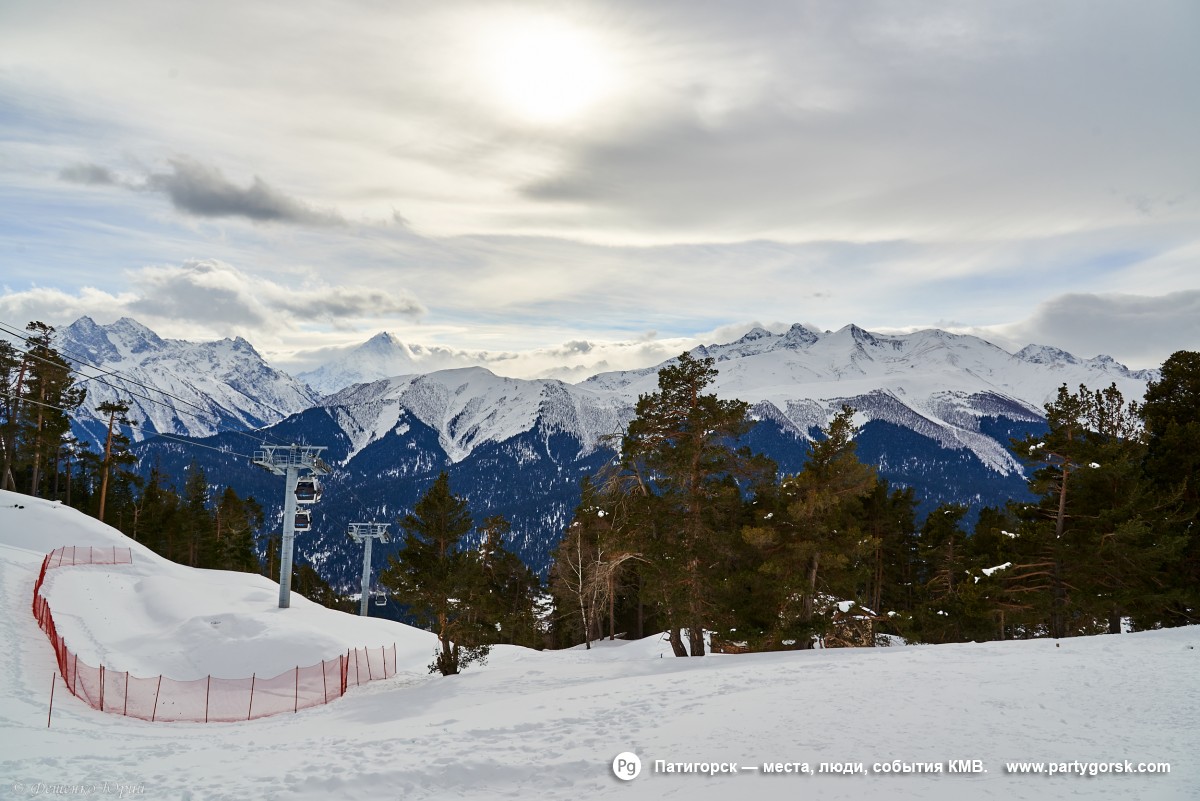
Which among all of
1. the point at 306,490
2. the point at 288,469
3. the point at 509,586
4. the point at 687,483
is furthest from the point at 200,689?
the point at 509,586

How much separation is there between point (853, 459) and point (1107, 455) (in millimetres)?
9837

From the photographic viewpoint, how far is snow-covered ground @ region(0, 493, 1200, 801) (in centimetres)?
1153

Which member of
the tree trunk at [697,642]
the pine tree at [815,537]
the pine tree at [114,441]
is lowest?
the tree trunk at [697,642]

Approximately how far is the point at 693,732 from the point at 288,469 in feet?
111

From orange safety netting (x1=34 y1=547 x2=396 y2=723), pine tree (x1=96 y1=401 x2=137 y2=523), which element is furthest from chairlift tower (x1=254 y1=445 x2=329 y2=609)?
pine tree (x1=96 y1=401 x2=137 y2=523)

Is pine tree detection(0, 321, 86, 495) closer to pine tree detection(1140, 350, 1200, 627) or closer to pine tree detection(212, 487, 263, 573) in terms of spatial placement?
pine tree detection(212, 487, 263, 573)

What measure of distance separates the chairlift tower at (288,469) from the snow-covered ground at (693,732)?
12.6 meters

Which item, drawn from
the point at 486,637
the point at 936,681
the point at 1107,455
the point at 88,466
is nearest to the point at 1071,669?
the point at 936,681

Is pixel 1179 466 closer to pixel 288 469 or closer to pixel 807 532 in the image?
pixel 807 532

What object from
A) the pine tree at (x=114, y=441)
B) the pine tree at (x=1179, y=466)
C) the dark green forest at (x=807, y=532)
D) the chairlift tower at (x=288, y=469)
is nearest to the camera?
the pine tree at (x=1179, y=466)

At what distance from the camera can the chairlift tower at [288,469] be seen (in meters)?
39.6

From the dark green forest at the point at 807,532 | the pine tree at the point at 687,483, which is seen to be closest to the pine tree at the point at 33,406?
the dark green forest at the point at 807,532

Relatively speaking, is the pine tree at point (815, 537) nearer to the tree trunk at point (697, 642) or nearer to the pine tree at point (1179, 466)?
the tree trunk at point (697, 642)

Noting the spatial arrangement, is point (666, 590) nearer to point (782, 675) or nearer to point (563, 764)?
point (782, 675)
